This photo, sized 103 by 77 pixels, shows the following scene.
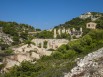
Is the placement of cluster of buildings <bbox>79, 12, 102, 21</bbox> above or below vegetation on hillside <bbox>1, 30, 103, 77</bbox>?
above

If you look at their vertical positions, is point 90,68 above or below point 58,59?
above

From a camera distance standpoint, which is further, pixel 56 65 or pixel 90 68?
pixel 56 65

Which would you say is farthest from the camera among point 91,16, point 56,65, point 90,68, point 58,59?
point 91,16

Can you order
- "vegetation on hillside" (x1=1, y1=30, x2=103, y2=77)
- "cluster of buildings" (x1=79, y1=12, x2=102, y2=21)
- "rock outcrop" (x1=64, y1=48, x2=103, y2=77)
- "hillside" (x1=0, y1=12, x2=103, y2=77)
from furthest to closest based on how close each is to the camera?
"cluster of buildings" (x1=79, y1=12, x2=102, y2=21) → "vegetation on hillside" (x1=1, y1=30, x2=103, y2=77) → "hillside" (x1=0, y1=12, x2=103, y2=77) → "rock outcrop" (x1=64, y1=48, x2=103, y2=77)

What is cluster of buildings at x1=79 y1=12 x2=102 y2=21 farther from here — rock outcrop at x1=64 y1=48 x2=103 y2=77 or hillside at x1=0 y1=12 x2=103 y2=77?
rock outcrop at x1=64 y1=48 x2=103 y2=77

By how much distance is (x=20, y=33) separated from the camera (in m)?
90.8

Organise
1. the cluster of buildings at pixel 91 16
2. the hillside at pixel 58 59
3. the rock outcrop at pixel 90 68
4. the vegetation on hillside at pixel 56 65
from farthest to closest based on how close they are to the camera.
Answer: the cluster of buildings at pixel 91 16 < the vegetation on hillside at pixel 56 65 < the hillside at pixel 58 59 < the rock outcrop at pixel 90 68

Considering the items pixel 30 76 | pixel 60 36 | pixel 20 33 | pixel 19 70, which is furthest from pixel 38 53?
pixel 20 33

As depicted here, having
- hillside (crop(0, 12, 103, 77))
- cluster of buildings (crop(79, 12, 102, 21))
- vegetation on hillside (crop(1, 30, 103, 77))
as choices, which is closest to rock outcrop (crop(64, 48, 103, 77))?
hillside (crop(0, 12, 103, 77))

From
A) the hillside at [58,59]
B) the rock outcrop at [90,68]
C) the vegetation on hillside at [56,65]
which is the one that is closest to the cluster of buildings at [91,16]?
the hillside at [58,59]

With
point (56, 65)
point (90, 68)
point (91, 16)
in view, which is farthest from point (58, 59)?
point (91, 16)

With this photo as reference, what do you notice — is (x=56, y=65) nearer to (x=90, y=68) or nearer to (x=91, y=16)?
(x=90, y=68)

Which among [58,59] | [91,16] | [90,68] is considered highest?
[91,16]

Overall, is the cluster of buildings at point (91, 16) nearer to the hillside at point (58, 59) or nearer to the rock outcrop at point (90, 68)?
the hillside at point (58, 59)
